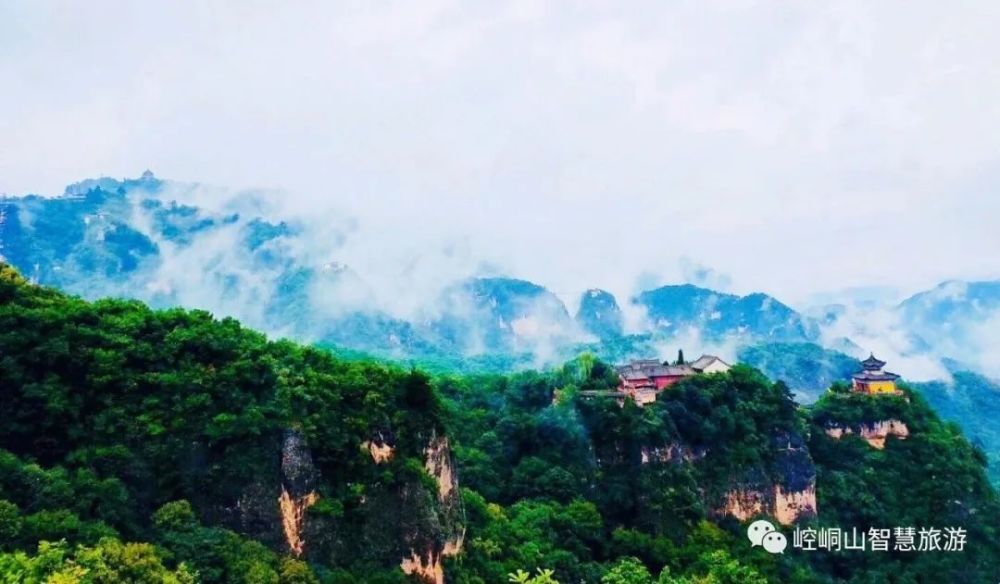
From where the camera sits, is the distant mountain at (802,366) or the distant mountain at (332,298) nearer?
the distant mountain at (802,366)

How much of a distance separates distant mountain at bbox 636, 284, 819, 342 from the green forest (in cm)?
10534

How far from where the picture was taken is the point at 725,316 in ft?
490

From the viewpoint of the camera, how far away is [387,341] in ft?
382

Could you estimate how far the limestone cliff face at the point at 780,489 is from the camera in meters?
34.7

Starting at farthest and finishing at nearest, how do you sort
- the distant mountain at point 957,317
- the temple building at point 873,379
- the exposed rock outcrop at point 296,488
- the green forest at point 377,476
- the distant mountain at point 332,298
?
the distant mountain at point 957,317 → the distant mountain at point 332,298 → the temple building at point 873,379 → the exposed rock outcrop at point 296,488 → the green forest at point 377,476

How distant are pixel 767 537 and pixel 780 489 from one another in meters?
3.38

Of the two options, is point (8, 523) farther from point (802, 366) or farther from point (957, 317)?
point (957, 317)

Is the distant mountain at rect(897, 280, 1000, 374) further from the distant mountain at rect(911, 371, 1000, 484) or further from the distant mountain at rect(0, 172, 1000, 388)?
the distant mountain at rect(911, 371, 1000, 484)

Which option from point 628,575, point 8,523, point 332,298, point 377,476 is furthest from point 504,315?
point 8,523

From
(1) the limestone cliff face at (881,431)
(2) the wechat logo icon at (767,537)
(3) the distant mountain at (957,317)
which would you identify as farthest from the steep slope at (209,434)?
(3) the distant mountain at (957,317)

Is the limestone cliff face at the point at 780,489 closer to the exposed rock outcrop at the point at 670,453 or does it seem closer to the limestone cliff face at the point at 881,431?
the exposed rock outcrop at the point at 670,453

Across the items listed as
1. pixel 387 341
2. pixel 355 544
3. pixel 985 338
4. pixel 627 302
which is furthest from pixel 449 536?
pixel 985 338

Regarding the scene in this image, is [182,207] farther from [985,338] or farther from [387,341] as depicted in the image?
[985,338]

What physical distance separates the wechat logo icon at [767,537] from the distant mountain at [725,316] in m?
108
